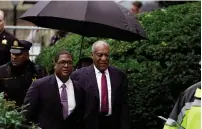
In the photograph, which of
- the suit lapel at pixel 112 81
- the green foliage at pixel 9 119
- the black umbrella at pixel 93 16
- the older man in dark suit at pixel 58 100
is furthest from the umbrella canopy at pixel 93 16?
the green foliage at pixel 9 119

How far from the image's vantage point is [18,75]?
26.6 feet

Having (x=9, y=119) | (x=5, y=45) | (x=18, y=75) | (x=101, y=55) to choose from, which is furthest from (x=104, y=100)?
→ (x=5, y=45)

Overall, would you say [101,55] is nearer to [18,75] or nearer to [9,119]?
[18,75]

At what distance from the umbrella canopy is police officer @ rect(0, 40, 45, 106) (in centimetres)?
51

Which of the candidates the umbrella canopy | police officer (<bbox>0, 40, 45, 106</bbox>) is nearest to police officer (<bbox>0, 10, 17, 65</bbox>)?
the umbrella canopy

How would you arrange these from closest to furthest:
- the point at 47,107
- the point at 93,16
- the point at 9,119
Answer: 1. the point at 9,119
2. the point at 47,107
3. the point at 93,16

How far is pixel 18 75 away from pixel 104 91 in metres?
1.21

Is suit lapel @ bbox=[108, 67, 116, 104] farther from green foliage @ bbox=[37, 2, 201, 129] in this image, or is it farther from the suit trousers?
green foliage @ bbox=[37, 2, 201, 129]

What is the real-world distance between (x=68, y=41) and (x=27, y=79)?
3.21 metres

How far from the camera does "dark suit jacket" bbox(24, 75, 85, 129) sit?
679cm

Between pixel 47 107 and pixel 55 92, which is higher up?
pixel 55 92

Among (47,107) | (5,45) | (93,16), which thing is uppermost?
(93,16)

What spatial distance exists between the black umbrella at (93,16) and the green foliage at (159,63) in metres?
0.84

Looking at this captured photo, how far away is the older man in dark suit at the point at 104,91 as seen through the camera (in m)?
7.43
